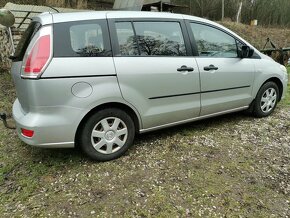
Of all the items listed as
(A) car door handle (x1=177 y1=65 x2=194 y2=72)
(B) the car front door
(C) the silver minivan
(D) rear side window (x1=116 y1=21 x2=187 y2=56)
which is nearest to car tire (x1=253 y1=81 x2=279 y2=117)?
(B) the car front door

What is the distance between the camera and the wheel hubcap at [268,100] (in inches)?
181

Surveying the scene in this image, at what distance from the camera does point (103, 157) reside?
10.8 feet

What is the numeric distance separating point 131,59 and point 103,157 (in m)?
1.14

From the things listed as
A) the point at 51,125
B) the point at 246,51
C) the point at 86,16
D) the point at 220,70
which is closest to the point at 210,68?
the point at 220,70

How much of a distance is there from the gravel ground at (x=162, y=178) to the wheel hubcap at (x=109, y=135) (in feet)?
0.59

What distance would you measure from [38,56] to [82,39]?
1.56 ft

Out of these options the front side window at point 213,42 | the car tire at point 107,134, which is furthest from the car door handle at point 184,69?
the car tire at point 107,134

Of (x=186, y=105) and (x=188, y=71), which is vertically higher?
(x=188, y=71)

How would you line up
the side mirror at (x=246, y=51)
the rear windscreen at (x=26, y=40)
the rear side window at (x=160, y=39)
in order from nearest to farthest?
1. the rear windscreen at (x=26, y=40)
2. the rear side window at (x=160, y=39)
3. the side mirror at (x=246, y=51)

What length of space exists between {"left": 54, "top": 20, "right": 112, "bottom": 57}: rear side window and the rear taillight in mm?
76

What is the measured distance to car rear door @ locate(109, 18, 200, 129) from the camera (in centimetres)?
322

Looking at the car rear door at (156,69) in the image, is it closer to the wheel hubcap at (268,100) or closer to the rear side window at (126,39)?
the rear side window at (126,39)

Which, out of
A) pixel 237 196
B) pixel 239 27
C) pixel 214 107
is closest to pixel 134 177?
pixel 237 196

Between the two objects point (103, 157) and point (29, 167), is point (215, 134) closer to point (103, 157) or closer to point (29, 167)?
point (103, 157)
